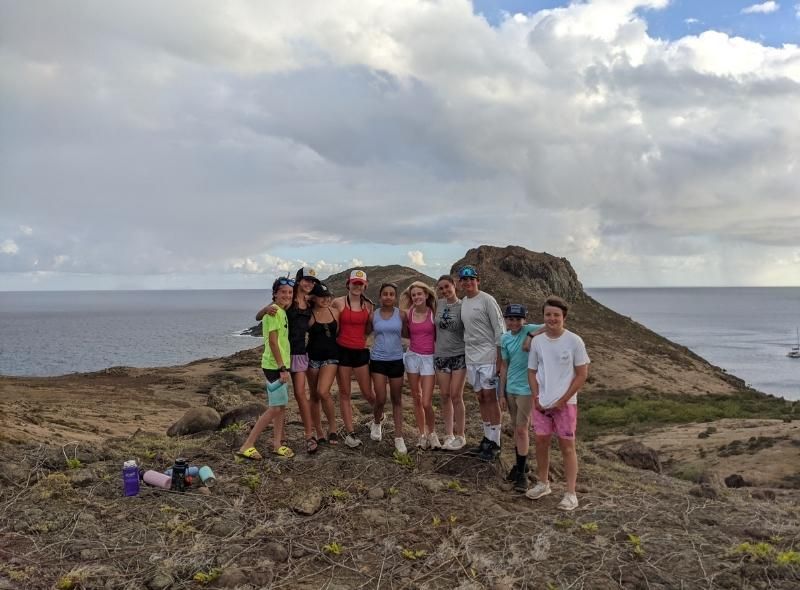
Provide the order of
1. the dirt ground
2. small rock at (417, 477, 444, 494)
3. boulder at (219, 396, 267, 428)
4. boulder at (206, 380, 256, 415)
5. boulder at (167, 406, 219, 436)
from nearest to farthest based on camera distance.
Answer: the dirt ground, small rock at (417, 477, 444, 494), boulder at (219, 396, 267, 428), boulder at (167, 406, 219, 436), boulder at (206, 380, 256, 415)

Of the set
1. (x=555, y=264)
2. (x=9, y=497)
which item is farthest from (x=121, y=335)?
(x=9, y=497)

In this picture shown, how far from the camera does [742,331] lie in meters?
109

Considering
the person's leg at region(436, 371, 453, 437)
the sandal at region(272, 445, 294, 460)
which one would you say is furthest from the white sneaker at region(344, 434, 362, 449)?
the person's leg at region(436, 371, 453, 437)

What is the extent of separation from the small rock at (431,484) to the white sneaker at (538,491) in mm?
1000

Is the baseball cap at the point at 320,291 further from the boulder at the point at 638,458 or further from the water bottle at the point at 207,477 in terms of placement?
the boulder at the point at 638,458

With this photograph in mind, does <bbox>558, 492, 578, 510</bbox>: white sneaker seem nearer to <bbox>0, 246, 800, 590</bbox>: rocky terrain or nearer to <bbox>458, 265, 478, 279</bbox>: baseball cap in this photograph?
<bbox>0, 246, 800, 590</bbox>: rocky terrain

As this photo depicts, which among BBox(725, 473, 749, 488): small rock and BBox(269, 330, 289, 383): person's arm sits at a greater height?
BBox(269, 330, 289, 383): person's arm

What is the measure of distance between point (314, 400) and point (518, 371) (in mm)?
2674

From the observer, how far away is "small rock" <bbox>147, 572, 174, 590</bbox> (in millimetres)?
→ 4660

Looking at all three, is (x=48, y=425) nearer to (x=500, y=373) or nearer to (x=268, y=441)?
(x=268, y=441)

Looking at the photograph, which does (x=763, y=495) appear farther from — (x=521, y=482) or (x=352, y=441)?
(x=352, y=441)

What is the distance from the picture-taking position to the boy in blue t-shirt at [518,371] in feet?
21.0

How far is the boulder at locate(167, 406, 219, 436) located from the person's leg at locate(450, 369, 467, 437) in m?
5.69

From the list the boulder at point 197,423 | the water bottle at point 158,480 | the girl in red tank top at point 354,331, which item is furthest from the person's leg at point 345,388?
the boulder at point 197,423
